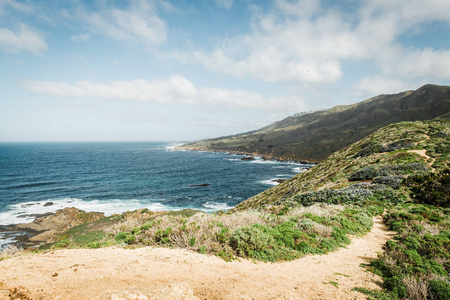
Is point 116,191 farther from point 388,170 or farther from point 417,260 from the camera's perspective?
point 417,260

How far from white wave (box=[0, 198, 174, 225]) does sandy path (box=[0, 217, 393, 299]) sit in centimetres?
3479

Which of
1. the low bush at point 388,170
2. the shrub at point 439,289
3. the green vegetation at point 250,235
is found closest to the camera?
the shrub at point 439,289

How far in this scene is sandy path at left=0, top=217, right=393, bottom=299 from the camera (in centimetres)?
512

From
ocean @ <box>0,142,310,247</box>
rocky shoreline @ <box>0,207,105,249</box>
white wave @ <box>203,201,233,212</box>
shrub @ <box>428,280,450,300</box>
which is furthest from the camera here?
ocean @ <box>0,142,310,247</box>

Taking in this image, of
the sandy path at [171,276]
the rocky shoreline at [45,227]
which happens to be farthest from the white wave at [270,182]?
the sandy path at [171,276]

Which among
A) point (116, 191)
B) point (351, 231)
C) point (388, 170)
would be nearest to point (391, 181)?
point (388, 170)

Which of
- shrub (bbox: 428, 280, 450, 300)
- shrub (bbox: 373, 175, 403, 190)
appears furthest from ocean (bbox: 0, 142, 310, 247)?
shrub (bbox: 428, 280, 450, 300)

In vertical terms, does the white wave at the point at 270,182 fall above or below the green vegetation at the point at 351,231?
below

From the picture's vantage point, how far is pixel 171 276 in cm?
628

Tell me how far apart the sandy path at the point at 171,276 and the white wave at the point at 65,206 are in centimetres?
3479

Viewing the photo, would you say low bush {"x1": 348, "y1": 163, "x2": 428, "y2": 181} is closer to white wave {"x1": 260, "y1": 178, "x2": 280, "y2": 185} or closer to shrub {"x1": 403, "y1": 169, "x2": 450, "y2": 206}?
shrub {"x1": 403, "y1": 169, "x2": 450, "y2": 206}

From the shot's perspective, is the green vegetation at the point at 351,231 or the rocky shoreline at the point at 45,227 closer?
the green vegetation at the point at 351,231

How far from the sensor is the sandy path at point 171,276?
5125 millimetres

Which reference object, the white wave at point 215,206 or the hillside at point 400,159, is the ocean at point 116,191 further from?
the hillside at point 400,159
